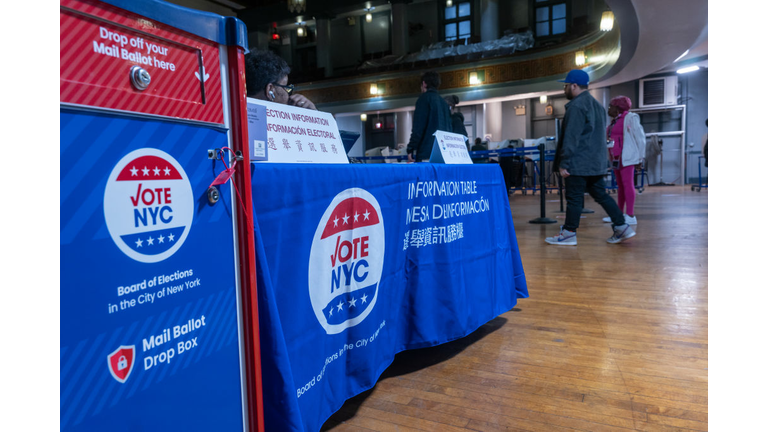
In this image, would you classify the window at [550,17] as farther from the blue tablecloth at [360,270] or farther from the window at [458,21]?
the blue tablecloth at [360,270]

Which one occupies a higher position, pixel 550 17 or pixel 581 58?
pixel 550 17

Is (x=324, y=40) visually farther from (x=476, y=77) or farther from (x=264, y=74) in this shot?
(x=264, y=74)

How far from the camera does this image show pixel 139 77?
2.04ft

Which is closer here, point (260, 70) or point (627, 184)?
point (260, 70)

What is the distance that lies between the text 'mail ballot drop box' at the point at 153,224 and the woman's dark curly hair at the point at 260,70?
3.31 ft

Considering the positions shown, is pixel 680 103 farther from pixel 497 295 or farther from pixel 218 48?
pixel 218 48

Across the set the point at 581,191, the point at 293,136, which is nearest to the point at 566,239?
the point at 581,191

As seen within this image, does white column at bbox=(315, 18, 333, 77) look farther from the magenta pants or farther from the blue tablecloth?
the blue tablecloth

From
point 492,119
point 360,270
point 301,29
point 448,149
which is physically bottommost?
point 360,270

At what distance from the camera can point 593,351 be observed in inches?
63.0

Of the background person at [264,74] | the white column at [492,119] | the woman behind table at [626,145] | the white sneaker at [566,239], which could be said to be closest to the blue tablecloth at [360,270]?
the background person at [264,74]

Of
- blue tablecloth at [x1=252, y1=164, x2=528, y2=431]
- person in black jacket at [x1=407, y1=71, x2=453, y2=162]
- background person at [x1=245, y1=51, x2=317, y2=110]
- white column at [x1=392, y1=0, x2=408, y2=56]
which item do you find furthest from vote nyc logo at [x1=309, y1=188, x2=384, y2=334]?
white column at [x1=392, y1=0, x2=408, y2=56]

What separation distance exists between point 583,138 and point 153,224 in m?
3.25

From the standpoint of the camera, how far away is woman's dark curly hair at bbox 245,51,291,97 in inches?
67.6
